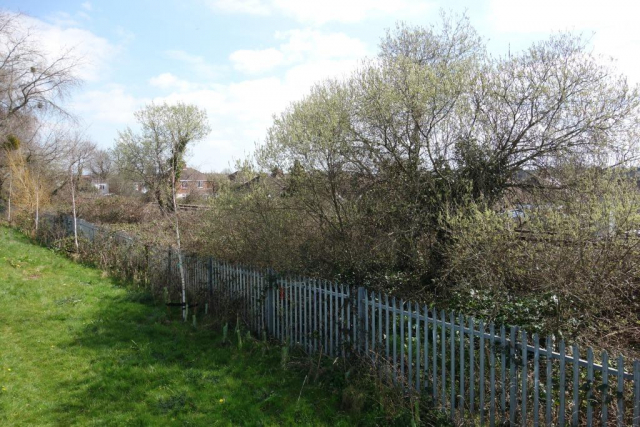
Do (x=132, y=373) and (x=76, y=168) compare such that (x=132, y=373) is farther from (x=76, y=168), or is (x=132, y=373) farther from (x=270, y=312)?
(x=76, y=168)

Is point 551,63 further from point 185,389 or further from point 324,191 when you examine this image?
point 185,389

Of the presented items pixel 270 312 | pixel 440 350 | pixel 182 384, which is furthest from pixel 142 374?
pixel 440 350

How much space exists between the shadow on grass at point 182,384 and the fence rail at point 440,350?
67cm

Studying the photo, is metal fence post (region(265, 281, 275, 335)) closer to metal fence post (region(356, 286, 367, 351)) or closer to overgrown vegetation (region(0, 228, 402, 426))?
overgrown vegetation (region(0, 228, 402, 426))

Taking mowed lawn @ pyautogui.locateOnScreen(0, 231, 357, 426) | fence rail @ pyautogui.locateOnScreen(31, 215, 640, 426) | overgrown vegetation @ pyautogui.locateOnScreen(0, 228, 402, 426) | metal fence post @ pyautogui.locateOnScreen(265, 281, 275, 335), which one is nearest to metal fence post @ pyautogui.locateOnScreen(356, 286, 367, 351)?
fence rail @ pyautogui.locateOnScreen(31, 215, 640, 426)

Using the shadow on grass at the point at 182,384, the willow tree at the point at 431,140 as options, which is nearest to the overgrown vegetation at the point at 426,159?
the willow tree at the point at 431,140

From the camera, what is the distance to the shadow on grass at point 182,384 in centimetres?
459

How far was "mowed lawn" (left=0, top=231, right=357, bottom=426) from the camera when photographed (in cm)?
464

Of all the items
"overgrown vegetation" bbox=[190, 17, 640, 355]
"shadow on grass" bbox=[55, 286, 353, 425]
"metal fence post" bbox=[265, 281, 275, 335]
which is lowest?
"shadow on grass" bbox=[55, 286, 353, 425]

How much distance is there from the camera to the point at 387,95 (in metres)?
6.59

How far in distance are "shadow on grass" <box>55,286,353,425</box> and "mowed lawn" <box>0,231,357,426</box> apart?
0.01m

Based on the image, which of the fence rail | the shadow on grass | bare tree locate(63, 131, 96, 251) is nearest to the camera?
the fence rail

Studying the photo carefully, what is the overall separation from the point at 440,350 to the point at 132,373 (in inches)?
166

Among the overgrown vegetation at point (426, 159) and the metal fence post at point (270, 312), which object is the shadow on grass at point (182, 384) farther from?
the overgrown vegetation at point (426, 159)
